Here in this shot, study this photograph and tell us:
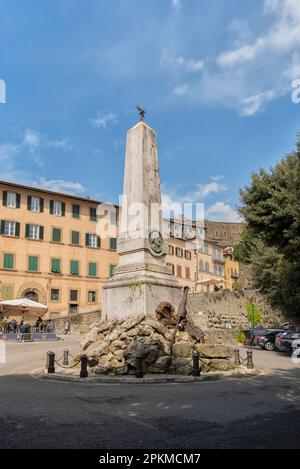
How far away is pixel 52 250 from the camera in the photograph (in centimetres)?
4147

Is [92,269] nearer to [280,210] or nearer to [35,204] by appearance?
[35,204]

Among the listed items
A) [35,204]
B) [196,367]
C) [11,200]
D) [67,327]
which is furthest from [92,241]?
[196,367]

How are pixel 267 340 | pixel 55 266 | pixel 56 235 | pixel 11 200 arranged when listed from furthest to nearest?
1. pixel 56 235
2. pixel 55 266
3. pixel 11 200
4. pixel 267 340

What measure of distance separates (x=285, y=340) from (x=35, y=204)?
27290 mm

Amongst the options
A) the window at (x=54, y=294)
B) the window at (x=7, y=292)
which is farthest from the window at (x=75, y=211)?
the window at (x=7, y=292)

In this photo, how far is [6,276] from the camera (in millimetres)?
37969

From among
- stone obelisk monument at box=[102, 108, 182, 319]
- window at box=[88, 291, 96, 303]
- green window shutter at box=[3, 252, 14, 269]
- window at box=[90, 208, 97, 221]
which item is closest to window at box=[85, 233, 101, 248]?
window at box=[90, 208, 97, 221]

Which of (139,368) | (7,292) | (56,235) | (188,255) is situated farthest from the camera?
(188,255)

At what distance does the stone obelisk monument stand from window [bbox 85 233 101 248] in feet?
96.1

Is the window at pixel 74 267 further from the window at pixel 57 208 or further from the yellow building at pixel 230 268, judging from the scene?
the yellow building at pixel 230 268

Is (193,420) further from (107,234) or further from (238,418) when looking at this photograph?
(107,234)

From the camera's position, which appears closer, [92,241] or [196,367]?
[196,367]
